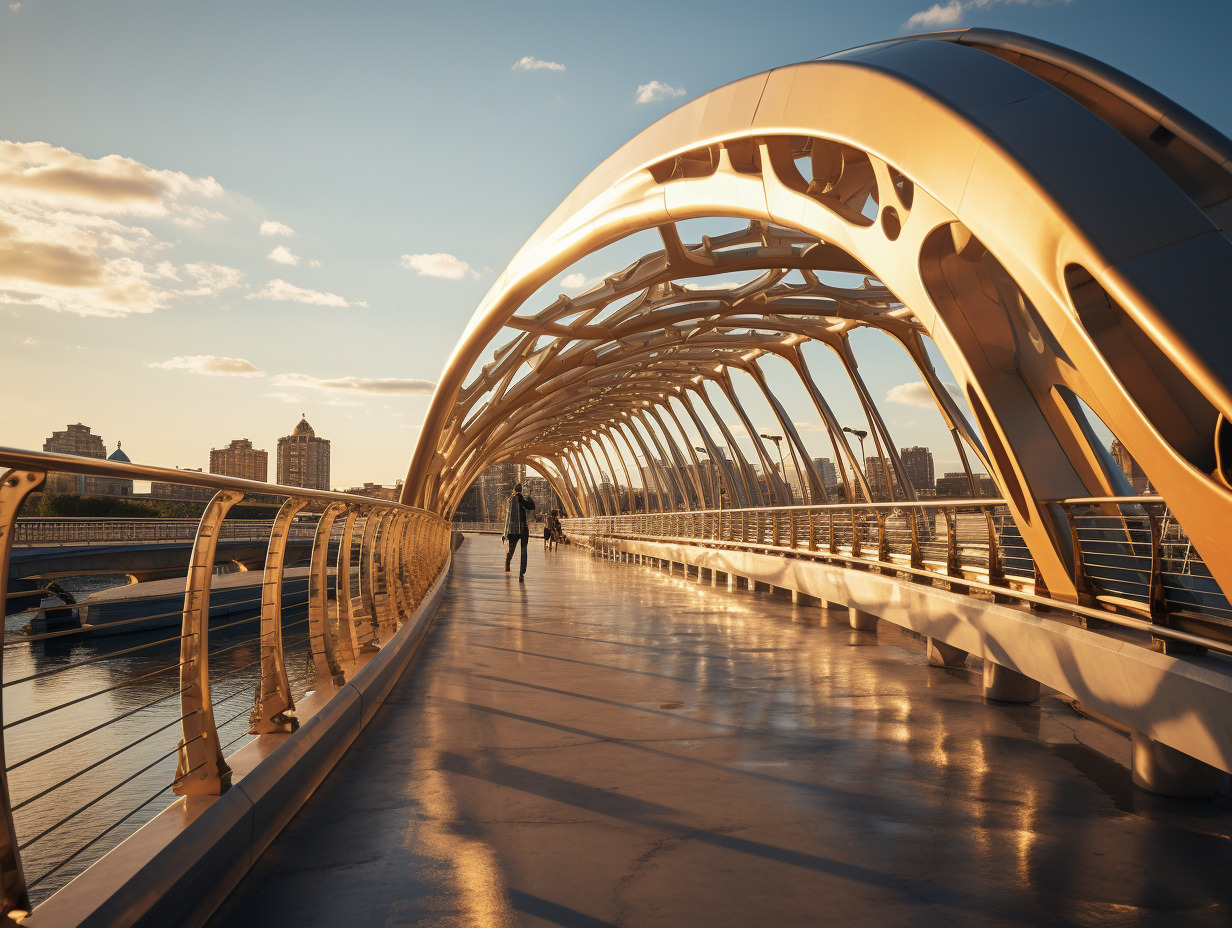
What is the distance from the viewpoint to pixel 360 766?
15.3ft

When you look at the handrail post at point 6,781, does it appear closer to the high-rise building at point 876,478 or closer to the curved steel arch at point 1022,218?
the curved steel arch at point 1022,218

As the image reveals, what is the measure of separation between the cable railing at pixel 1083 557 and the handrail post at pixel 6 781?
426 cm

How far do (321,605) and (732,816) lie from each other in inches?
101

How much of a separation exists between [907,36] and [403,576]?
7063 millimetres

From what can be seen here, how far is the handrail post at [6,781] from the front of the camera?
83.5 inches

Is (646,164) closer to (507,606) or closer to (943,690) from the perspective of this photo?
(507,606)

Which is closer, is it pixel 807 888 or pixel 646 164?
pixel 807 888

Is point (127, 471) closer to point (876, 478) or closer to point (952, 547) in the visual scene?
point (952, 547)

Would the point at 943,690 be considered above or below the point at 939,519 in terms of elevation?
below

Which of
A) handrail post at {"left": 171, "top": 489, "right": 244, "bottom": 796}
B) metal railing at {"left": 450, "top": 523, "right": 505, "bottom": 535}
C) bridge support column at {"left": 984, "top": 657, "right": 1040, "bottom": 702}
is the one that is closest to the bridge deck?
bridge support column at {"left": 984, "top": 657, "right": 1040, "bottom": 702}

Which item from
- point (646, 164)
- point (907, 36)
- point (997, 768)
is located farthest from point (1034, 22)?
point (997, 768)

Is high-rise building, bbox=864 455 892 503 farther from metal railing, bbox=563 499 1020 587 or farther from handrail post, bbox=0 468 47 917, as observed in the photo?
handrail post, bbox=0 468 47 917

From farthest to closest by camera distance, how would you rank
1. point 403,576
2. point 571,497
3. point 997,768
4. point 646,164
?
point 571,497
point 646,164
point 403,576
point 997,768

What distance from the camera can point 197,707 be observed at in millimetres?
3213
